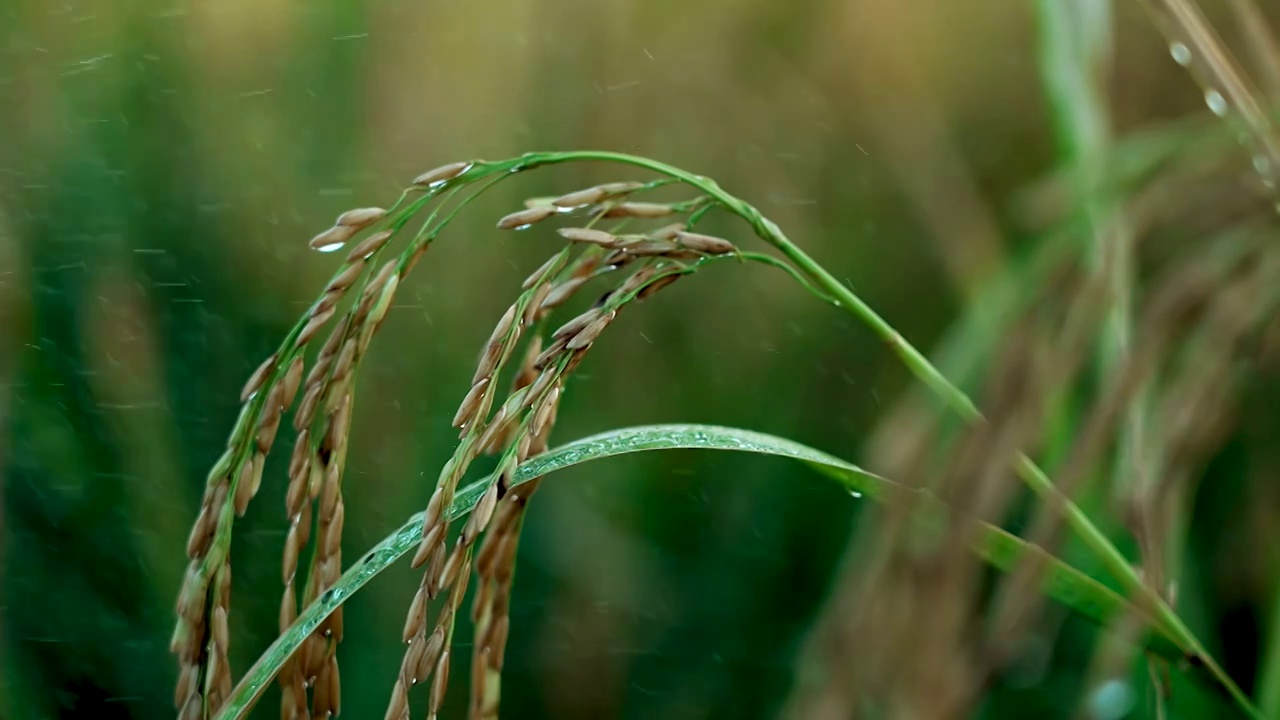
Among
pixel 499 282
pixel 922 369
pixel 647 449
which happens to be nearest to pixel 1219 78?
pixel 922 369

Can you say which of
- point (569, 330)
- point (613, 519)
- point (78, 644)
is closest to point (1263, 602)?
point (613, 519)

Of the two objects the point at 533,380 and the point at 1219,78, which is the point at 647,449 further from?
the point at 1219,78

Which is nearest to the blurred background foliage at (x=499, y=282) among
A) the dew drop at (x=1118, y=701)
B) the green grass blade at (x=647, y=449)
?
the dew drop at (x=1118, y=701)

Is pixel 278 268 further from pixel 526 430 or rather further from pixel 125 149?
pixel 526 430

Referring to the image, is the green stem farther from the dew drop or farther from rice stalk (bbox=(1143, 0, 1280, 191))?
rice stalk (bbox=(1143, 0, 1280, 191))

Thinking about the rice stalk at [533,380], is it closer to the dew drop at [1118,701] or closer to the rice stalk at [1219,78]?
the dew drop at [1118,701]

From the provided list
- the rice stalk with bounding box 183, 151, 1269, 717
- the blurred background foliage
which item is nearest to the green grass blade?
the rice stalk with bounding box 183, 151, 1269, 717

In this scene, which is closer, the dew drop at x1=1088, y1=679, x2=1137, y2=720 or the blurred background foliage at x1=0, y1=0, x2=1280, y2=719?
the dew drop at x1=1088, y1=679, x2=1137, y2=720
